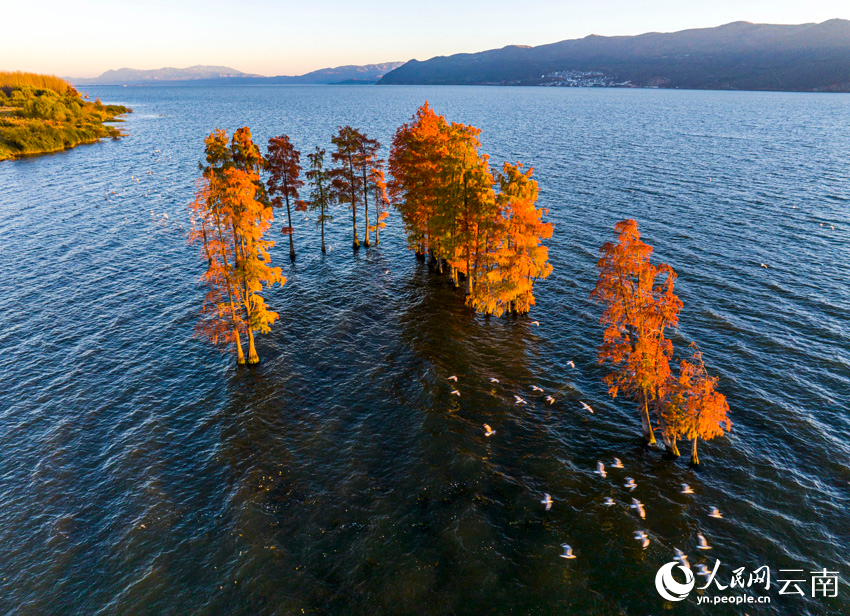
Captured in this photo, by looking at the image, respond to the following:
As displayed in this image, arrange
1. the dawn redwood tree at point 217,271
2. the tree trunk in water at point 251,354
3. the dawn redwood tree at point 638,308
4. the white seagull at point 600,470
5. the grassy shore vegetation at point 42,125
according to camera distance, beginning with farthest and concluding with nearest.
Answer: the grassy shore vegetation at point 42,125, the tree trunk in water at point 251,354, the dawn redwood tree at point 217,271, the white seagull at point 600,470, the dawn redwood tree at point 638,308

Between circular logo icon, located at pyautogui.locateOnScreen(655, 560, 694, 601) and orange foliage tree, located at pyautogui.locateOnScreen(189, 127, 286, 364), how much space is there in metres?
37.0

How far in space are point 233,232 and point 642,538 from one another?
1628 inches

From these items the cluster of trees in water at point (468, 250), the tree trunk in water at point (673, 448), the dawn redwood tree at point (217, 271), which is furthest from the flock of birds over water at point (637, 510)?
the dawn redwood tree at point (217, 271)

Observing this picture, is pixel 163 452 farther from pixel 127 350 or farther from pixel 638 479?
pixel 638 479

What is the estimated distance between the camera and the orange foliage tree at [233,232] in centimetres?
3872

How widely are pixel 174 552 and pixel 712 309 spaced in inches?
2299

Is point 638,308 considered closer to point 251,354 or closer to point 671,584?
point 671,584

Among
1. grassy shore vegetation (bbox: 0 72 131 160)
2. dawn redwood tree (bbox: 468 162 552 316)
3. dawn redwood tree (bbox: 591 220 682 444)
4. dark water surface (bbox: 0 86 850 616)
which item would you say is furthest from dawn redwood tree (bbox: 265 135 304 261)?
grassy shore vegetation (bbox: 0 72 131 160)

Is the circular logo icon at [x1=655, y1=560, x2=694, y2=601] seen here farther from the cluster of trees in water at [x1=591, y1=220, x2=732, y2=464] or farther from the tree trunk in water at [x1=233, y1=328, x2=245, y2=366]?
the tree trunk in water at [x1=233, y1=328, x2=245, y2=366]

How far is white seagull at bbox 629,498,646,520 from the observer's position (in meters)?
28.8

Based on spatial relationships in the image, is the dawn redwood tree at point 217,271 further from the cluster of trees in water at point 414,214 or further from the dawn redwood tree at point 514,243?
the dawn redwood tree at point 514,243

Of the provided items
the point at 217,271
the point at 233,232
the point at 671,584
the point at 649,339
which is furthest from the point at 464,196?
the point at 671,584

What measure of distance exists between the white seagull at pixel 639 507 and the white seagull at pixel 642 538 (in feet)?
4.38

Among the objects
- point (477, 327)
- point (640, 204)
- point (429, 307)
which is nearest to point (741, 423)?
point (477, 327)
